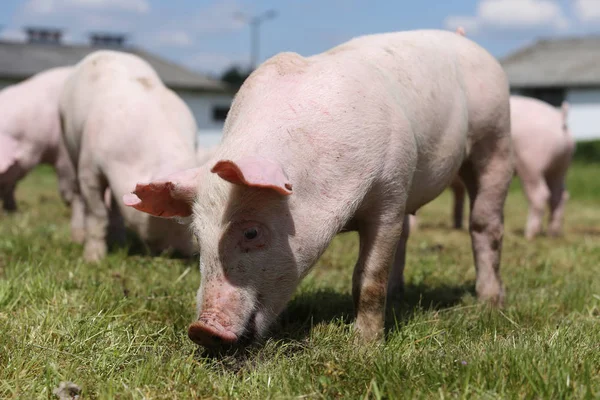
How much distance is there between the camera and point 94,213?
19.4ft

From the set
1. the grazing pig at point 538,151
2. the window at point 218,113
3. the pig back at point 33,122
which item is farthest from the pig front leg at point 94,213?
the window at point 218,113

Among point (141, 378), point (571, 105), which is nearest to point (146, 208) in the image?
point (141, 378)

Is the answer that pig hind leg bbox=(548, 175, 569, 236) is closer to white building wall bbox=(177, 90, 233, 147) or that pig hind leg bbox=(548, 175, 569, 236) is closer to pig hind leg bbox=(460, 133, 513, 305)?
pig hind leg bbox=(460, 133, 513, 305)

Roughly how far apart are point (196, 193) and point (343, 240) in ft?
14.4

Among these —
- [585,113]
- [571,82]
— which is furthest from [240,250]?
[585,113]

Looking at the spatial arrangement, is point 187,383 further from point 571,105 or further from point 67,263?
point 571,105

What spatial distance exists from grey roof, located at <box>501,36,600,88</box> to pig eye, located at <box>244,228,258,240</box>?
32.7 metres

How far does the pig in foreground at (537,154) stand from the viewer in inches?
370

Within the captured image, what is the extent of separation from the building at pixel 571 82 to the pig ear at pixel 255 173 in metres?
32.7

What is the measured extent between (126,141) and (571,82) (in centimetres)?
3109

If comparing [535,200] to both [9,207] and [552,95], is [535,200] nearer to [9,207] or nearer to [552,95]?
[9,207]

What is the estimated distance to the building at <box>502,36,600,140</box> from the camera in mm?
33312

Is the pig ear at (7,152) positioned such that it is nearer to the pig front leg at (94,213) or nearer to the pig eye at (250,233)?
the pig front leg at (94,213)

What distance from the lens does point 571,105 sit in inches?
1329
